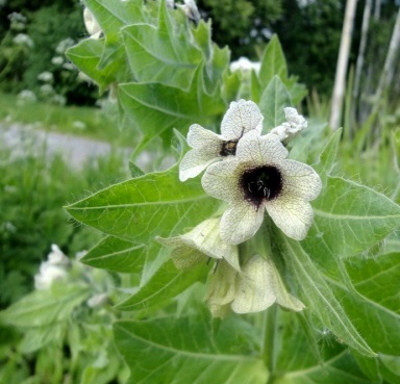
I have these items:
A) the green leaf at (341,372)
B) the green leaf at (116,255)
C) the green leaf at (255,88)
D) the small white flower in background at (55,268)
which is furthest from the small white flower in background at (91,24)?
the small white flower in background at (55,268)

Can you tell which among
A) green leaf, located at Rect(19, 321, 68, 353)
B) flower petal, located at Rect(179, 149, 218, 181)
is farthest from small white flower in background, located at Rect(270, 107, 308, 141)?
green leaf, located at Rect(19, 321, 68, 353)

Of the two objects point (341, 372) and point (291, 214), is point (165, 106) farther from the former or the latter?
point (341, 372)

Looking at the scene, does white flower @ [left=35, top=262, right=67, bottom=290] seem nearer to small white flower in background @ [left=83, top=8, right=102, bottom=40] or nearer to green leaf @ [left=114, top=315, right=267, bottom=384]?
green leaf @ [left=114, top=315, right=267, bottom=384]

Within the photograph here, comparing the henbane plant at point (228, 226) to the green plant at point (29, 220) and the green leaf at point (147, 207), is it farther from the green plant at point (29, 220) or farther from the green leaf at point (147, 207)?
the green plant at point (29, 220)

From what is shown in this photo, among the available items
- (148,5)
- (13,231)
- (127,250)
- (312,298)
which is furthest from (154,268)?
(13,231)

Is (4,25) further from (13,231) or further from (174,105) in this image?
(174,105)

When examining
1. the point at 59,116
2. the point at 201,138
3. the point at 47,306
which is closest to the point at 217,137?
the point at 201,138
